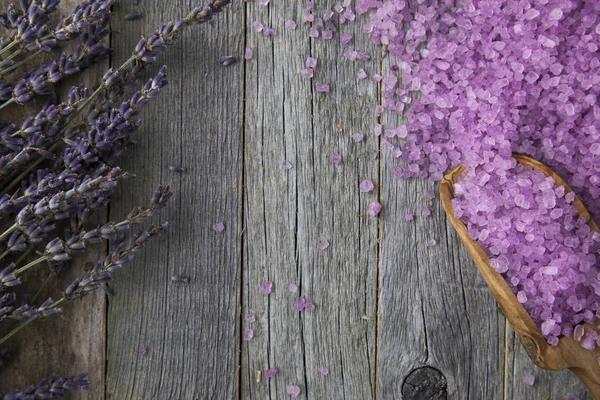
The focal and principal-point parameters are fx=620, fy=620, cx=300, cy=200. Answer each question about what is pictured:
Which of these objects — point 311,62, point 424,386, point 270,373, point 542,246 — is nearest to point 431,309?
point 424,386

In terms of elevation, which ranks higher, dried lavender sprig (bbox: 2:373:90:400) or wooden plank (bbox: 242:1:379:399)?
wooden plank (bbox: 242:1:379:399)

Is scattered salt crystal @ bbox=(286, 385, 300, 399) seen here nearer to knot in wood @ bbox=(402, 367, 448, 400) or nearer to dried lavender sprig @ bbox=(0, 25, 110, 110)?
knot in wood @ bbox=(402, 367, 448, 400)

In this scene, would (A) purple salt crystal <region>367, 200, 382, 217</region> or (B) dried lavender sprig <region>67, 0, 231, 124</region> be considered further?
(A) purple salt crystal <region>367, 200, 382, 217</region>

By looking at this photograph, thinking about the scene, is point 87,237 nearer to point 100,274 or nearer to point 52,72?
point 100,274

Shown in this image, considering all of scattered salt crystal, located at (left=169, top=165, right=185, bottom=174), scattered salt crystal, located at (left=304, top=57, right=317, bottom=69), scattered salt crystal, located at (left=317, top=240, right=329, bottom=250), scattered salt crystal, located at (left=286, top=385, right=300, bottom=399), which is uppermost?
scattered salt crystal, located at (left=304, top=57, right=317, bottom=69)

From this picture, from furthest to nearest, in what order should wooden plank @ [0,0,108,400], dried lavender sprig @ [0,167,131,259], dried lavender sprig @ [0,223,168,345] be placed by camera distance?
wooden plank @ [0,0,108,400] < dried lavender sprig @ [0,223,168,345] < dried lavender sprig @ [0,167,131,259]

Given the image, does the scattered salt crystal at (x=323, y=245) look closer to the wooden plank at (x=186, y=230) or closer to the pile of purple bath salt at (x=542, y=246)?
the wooden plank at (x=186, y=230)

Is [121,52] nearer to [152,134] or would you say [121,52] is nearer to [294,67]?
[152,134]

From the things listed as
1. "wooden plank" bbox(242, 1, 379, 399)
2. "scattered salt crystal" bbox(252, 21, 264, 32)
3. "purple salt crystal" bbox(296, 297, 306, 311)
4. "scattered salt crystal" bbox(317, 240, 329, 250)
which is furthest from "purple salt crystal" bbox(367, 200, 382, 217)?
"scattered salt crystal" bbox(252, 21, 264, 32)
